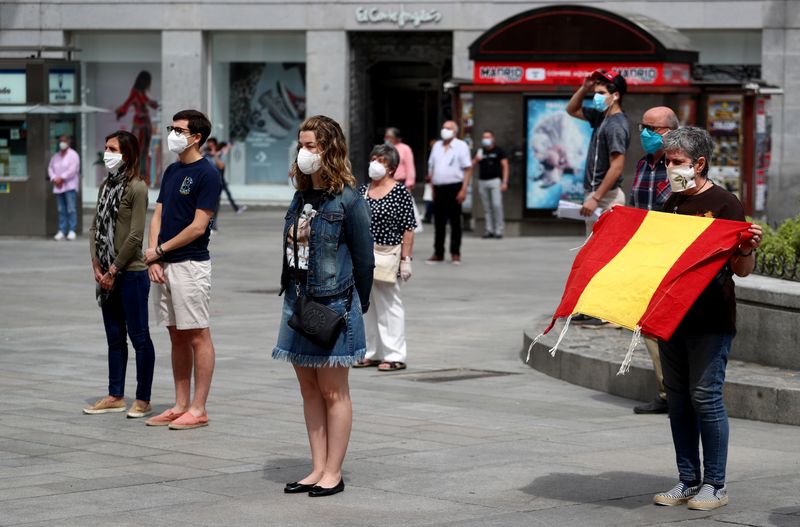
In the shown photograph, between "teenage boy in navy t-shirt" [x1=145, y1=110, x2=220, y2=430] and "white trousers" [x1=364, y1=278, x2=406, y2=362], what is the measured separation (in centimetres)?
245

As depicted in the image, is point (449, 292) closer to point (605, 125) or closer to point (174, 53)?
point (605, 125)

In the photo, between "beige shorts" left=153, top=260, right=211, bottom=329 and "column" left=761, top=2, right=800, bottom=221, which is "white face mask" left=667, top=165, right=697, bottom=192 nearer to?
"beige shorts" left=153, top=260, right=211, bottom=329

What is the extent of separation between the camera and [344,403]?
6781mm

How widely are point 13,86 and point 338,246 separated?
53.4 feet

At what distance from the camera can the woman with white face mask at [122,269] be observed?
28.4 ft

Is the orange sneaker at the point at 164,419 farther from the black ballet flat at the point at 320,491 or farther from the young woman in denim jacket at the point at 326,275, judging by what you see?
the black ballet flat at the point at 320,491

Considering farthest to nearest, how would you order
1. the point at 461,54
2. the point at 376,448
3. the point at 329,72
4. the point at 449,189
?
the point at 329,72 → the point at 461,54 → the point at 449,189 → the point at 376,448

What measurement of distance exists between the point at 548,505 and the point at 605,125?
4824 millimetres

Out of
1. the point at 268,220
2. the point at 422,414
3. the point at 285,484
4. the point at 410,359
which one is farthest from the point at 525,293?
the point at 268,220

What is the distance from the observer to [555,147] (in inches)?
889

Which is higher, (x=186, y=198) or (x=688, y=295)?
(x=186, y=198)

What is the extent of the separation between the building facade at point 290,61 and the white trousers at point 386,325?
64.7 ft

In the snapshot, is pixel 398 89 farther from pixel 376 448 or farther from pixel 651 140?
pixel 376 448

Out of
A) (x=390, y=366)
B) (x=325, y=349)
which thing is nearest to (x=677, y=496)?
(x=325, y=349)
